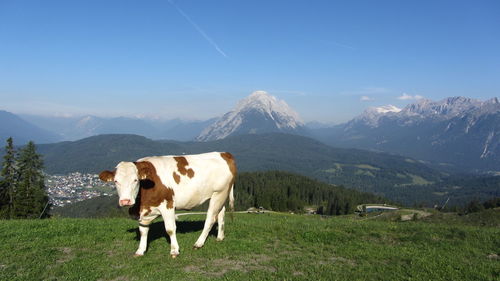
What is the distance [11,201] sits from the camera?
1715 inches

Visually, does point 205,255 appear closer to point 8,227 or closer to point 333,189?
point 8,227

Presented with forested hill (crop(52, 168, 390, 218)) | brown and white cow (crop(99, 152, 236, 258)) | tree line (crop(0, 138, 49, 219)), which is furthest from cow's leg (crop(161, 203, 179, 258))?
forested hill (crop(52, 168, 390, 218))

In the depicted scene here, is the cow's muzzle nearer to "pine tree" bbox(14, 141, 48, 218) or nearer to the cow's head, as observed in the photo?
the cow's head

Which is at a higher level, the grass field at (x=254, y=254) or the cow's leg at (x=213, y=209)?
the cow's leg at (x=213, y=209)

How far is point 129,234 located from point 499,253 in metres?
13.5

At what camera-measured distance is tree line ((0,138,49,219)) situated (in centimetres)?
4295

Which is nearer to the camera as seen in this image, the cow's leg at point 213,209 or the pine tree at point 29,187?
the cow's leg at point 213,209

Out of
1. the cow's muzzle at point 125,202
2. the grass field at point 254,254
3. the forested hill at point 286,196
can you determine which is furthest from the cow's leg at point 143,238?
the forested hill at point 286,196

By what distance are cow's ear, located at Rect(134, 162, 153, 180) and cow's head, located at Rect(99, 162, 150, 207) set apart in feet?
0.23

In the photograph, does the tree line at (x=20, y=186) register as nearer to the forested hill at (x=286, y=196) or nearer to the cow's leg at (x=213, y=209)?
the cow's leg at (x=213, y=209)

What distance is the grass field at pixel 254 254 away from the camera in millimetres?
8430

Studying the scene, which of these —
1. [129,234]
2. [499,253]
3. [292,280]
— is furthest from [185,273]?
[499,253]

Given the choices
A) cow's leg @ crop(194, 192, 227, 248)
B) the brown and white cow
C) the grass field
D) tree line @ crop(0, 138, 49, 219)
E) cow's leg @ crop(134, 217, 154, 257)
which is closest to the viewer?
the grass field

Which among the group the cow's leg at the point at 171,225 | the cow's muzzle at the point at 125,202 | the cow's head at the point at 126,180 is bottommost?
the cow's leg at the point at 171,225
